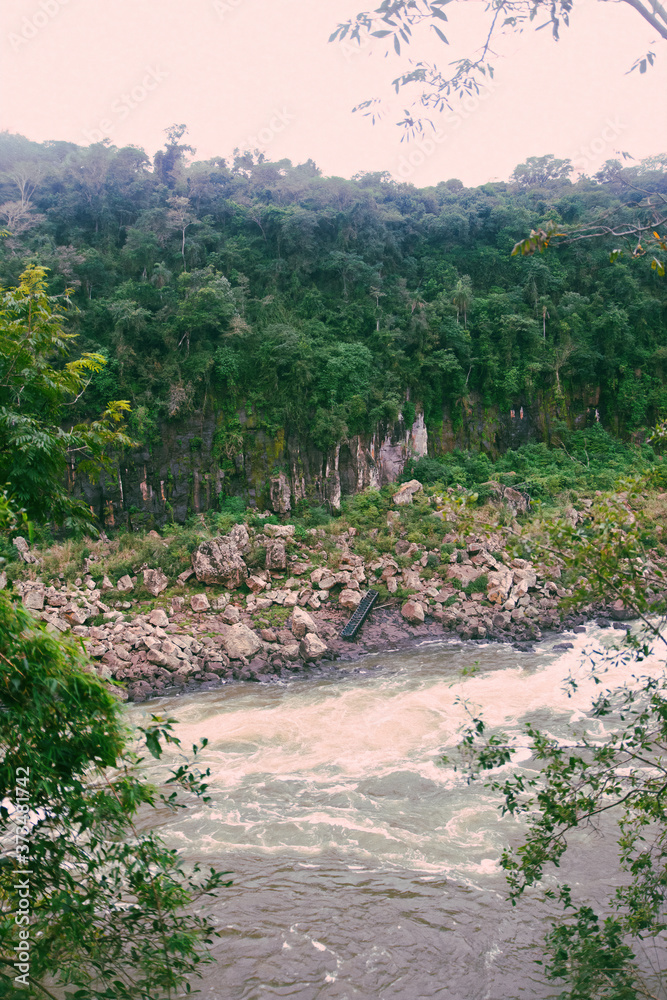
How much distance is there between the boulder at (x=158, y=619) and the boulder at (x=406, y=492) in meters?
7.27

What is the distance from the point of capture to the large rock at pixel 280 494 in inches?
611

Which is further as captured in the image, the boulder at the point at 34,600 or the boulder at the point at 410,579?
the boulder at the point at 410,579

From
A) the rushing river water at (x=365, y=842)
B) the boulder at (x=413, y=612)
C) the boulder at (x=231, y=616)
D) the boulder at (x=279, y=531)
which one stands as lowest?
the rushing river water at (x=365, y=842)

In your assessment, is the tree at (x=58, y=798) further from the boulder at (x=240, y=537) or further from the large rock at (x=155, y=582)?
the boulder at (x=240, y=537)

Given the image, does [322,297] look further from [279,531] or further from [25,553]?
[25,553]

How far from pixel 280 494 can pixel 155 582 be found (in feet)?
15.6

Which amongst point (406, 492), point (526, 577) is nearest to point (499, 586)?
point (526, 577)

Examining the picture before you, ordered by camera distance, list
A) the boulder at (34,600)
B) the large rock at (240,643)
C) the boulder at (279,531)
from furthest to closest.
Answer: the boulder at (279,531) → the boulder at (34,600) → the large rock at (240,643)

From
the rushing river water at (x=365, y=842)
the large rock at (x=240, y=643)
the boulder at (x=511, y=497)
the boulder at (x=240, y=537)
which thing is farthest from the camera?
the boulder at (x=511, y=497)

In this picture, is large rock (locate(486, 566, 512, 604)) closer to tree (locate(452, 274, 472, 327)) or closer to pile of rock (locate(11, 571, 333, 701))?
pile of rock (locate(11, 571, 333, 701))

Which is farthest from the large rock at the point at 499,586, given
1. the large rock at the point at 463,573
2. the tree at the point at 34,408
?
the tree at the point at 34,408

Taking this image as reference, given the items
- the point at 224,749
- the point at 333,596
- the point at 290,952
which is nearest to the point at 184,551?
the point at 333,596

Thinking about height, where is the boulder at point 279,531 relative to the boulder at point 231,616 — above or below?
above

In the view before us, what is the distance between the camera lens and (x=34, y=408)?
12.0 feet
